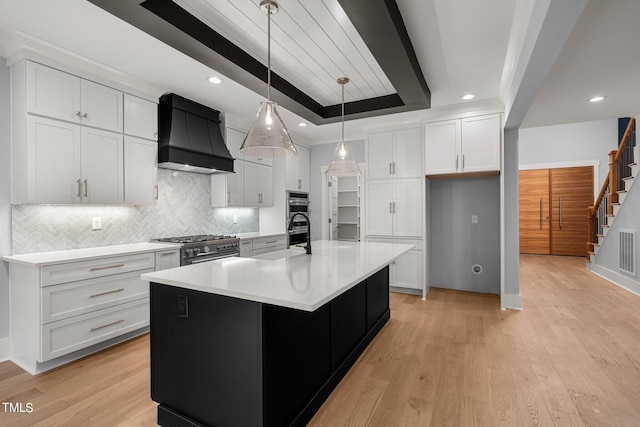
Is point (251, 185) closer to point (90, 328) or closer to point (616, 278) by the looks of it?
point (90, 328)

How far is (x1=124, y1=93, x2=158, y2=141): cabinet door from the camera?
3150 mm

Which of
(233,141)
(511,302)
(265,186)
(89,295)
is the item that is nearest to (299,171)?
(265,186)

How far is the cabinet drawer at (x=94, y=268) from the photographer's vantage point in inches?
95.5

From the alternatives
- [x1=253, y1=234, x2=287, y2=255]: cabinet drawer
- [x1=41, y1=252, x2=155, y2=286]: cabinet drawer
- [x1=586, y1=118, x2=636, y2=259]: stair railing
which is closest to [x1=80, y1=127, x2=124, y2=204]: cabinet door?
[x1=41, y1=252, x2=155, y2=286]: cabinet drawer

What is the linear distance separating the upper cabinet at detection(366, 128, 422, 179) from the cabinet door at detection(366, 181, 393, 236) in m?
0.16

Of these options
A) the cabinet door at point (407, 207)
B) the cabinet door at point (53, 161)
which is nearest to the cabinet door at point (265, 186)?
the cabinet door at point (407, 207)

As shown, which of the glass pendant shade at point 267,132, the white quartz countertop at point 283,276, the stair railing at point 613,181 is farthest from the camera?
the stair railing at point 613,181

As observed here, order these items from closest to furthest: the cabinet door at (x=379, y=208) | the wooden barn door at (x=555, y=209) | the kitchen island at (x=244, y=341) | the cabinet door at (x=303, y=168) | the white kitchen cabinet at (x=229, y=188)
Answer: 1. the kitchen island at (x=244, y=341)
2. the white kitchen cabinet at (x=229, y=188)
3. the cabinet door at (x=379, y=208)
4. the cabinet door at (x=303, y=168)
5. the wooden barn door at (x=555, y=209)

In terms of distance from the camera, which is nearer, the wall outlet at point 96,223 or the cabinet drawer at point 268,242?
the wall outlet at point 96,223

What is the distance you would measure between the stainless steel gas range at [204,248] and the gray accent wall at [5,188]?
1.25 metres

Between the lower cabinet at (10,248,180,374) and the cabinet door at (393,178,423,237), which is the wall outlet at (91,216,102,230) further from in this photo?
the cabinet door at (393,178,423,237)

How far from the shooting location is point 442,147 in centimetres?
422

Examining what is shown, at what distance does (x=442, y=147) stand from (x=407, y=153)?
51 cm

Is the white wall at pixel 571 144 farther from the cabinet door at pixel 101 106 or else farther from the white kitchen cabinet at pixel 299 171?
the cabinet door at pixel 101 106
